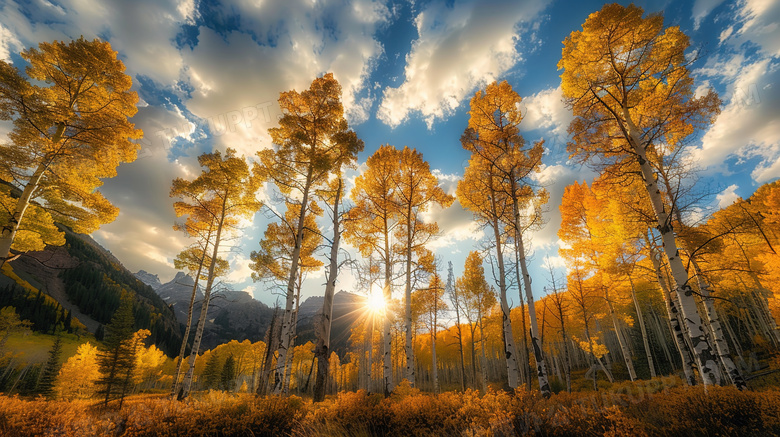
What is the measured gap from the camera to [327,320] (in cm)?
802

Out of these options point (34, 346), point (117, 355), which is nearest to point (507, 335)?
point (117, 355)

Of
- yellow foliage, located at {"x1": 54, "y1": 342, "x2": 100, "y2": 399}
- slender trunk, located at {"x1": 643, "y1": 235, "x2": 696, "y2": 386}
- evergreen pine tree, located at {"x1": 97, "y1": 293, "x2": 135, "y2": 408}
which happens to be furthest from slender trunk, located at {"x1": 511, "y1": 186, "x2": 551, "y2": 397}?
yellow foliage, located at {"x1": 54, "y1": 342, "x2": 100, "y2": 399}

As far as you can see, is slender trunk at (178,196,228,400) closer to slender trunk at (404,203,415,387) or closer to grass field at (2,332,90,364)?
slender trunk at (404,203,415,387)

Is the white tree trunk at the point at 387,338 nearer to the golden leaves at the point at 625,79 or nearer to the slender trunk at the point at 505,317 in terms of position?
the slender trunk at the point at 505,317

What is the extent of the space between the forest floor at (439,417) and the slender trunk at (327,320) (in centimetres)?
132

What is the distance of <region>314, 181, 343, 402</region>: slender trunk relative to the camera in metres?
7.62

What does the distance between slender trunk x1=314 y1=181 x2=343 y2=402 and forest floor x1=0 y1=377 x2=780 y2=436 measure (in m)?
1.32

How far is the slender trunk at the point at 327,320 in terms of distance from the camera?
7621 millimetres

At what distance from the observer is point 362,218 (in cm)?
1180

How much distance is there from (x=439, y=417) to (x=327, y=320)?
4207mm

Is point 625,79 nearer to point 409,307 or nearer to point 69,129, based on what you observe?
point 409,307

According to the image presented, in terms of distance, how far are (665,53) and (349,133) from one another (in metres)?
9.29

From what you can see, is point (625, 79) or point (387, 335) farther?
point (387, 335)

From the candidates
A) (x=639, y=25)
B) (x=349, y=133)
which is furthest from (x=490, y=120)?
(x=349, y=133)
